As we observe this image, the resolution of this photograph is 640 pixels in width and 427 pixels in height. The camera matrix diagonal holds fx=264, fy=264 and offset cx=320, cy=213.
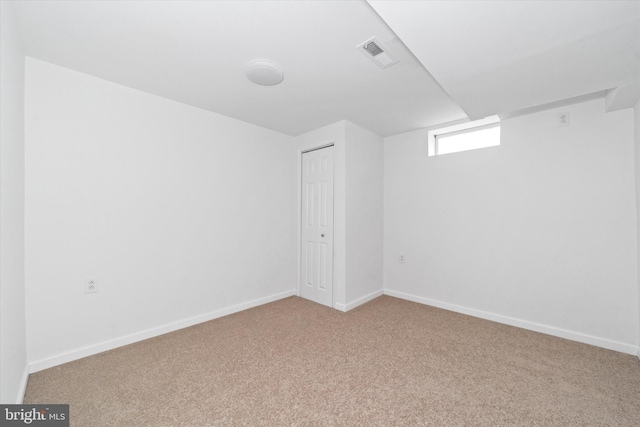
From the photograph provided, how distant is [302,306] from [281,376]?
1.52 metres

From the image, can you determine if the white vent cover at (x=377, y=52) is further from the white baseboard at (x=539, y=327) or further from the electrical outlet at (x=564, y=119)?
the white baseboard at (x=539, y=327)

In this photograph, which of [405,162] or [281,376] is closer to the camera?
[281,376]

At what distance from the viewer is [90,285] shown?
225 centimetres

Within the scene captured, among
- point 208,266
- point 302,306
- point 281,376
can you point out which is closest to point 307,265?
point 302,306

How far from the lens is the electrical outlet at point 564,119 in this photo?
103 inches

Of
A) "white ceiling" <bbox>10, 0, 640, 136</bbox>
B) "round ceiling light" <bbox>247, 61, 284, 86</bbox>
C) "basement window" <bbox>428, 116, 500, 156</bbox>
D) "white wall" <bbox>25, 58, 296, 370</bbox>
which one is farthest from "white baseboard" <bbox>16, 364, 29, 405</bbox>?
"basement window" <bbox>428, 116, 500, 156</bbox>

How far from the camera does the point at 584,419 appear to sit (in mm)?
1555

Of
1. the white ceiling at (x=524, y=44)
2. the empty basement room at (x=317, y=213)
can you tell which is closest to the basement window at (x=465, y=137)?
the empty basement room at (x=317, y=213)

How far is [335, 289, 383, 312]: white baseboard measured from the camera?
3.32 meters

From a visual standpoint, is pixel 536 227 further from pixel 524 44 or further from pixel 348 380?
pixel 348 380

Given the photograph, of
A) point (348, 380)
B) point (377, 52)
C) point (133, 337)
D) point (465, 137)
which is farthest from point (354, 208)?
point (133, 337)

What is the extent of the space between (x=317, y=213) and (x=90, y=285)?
2473 mm

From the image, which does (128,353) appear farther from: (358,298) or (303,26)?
(303,26)

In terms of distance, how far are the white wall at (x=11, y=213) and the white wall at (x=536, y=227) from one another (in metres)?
3.79
